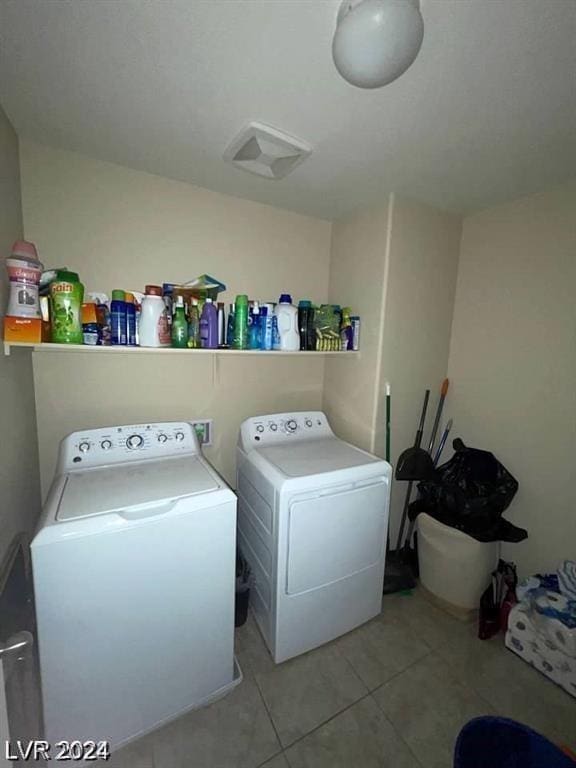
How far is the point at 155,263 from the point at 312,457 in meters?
1.40

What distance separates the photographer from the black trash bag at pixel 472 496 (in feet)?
5.72

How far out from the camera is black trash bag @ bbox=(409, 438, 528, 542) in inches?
68.6

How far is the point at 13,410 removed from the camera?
3.94 ft

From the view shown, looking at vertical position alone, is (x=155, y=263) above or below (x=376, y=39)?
below

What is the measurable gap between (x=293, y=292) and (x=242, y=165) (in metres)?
0.84

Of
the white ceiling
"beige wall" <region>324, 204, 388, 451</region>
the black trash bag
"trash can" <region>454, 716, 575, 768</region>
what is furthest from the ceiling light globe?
the black trash bag

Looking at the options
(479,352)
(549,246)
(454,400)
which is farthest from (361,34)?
(454,400)

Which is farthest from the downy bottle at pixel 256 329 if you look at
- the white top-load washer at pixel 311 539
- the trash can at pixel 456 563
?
the trash can at pixel 456 563

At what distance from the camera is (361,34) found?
70 centimetres

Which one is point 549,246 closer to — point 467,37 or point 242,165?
point 467,37

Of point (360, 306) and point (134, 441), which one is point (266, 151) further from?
point (134, 441)

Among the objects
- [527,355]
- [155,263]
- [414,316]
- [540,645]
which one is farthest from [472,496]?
[155,263]

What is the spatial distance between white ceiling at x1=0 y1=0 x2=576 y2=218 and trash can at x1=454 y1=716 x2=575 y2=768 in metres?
1.99

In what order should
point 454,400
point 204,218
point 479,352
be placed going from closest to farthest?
point 204,218 → point 479,352 → point 454,400
